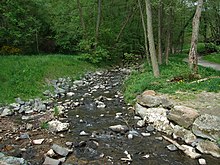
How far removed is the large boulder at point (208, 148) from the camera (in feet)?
20.8

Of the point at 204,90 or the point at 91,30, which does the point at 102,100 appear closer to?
the point at 204,90

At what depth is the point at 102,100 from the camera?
1171 cm

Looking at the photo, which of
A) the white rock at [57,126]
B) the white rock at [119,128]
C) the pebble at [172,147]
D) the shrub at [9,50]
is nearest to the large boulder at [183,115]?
the pebble at [172,147]

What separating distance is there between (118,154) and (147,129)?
6.46ft

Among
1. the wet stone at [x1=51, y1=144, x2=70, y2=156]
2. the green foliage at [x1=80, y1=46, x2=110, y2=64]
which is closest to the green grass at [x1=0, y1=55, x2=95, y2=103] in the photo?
the green foliage at [x1=80, y1=46, x2=110, y2=64]

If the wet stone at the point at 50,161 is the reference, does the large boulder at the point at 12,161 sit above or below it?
above

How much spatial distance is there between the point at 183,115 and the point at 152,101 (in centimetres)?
190

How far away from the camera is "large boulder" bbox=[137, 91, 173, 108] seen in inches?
355

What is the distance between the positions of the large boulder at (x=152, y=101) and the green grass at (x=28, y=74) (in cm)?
525

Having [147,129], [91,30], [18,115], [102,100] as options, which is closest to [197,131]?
[147,129]

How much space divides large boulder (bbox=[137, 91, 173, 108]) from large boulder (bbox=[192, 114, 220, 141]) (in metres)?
1.60

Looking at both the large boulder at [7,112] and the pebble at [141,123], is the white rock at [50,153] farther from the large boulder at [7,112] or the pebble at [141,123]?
the large boulder at [7,112]

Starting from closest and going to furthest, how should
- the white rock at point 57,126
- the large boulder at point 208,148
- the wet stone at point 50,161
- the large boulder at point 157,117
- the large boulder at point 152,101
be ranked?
1. the wet stone at point 50,161
2. the large boulder at point 208,148
3. the white rock at point 57,126
4. the large boulder at point 157,117
5. the large boulder at point 152,101

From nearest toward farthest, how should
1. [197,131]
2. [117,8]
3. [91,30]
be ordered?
[197,131], [91,30], [117,8]
